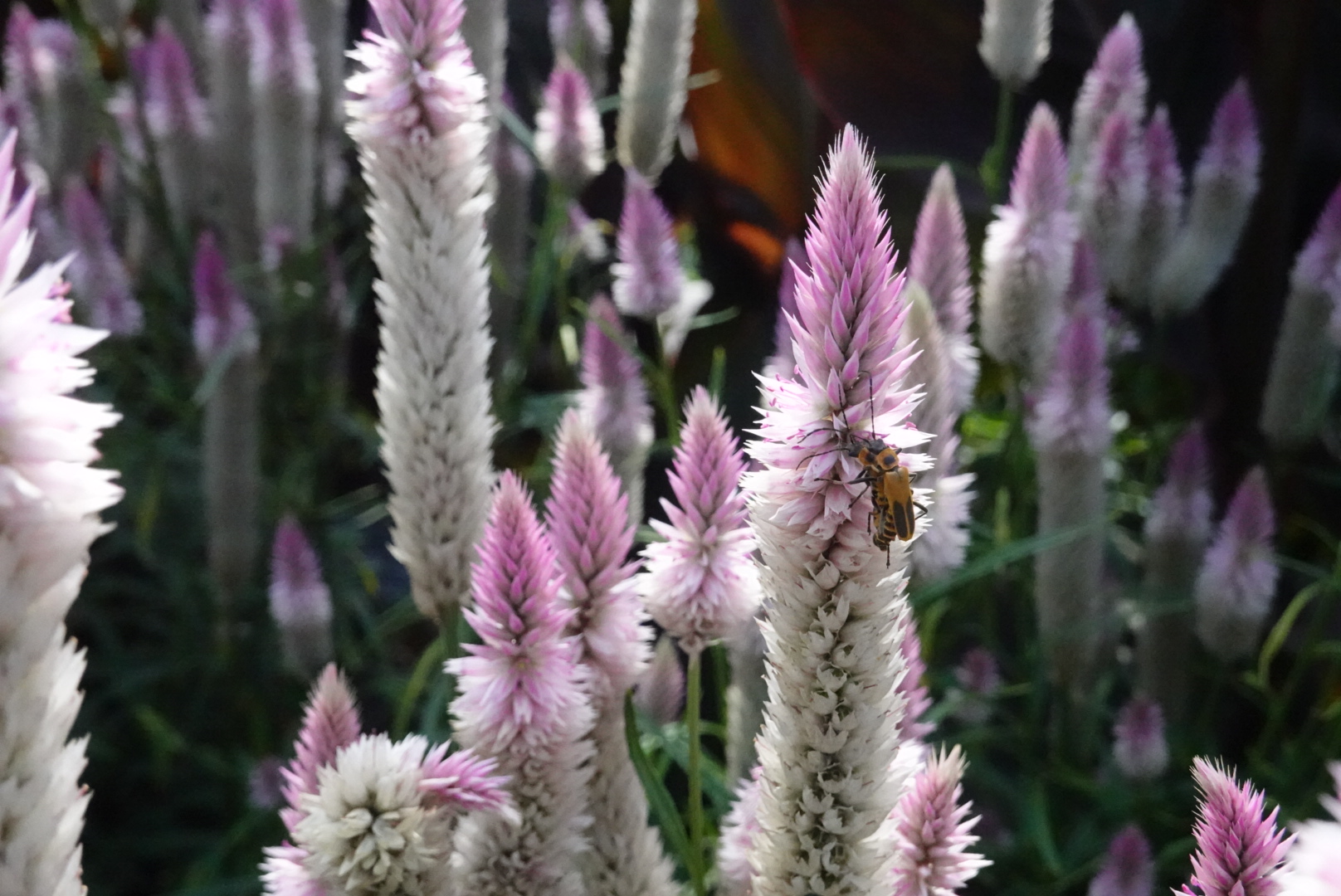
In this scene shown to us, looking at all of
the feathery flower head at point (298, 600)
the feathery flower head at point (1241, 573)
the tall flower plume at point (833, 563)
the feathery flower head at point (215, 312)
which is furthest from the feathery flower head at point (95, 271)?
the feathery flower head at point (1241, 573)

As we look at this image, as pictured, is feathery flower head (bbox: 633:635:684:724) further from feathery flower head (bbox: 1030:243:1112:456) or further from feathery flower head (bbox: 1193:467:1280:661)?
feathery flower head (bbox: 1193:467:1280:661)

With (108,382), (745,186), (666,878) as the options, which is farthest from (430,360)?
(108,382)

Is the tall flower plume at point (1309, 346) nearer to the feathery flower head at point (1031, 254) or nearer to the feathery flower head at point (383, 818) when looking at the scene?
the feathery flower head at point (1031, 254)

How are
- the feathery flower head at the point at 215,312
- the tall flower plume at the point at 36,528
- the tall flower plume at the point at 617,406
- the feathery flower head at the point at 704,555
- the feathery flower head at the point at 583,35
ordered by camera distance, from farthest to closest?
the feathery flower head at the point at 583,35 → the feathery flower head at the point at 215,312 → the tall flower plume at the point at 617,406 → the feathery flower head at the point at 704,555 → the tall flower plume at the point at 36,528

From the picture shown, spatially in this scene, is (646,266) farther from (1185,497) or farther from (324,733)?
(324,733)

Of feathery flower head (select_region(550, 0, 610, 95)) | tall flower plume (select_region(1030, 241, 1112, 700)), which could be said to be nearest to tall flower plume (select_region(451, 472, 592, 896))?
tall flower plume (select_region(1030, 241, 1112, 700))
